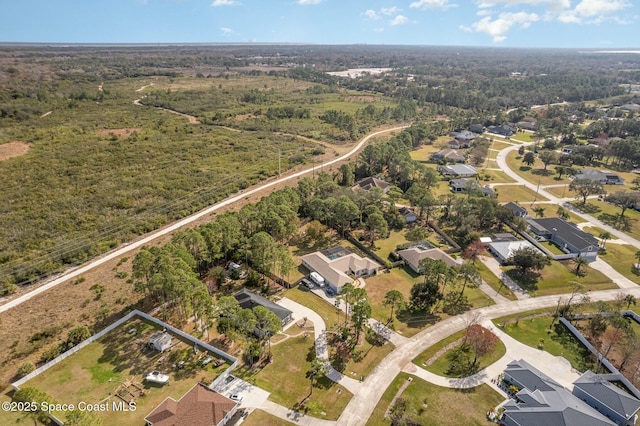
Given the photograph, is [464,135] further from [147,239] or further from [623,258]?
[147,239]

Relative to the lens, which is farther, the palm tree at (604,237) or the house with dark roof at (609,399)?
the palm tree at (604,237)

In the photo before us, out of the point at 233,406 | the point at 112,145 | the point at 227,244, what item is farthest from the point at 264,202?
the point at 112,145

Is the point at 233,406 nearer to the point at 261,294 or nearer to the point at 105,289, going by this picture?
the point at 261,294

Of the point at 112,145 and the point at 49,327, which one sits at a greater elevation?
the point at 112,145

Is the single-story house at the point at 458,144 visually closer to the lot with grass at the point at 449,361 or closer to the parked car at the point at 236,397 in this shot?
the lot with grass at the point at 449,361

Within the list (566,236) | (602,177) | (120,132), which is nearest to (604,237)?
(566,236)

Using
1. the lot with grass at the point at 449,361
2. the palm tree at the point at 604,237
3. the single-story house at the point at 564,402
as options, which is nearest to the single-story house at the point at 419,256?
the lot with grass at the point at 449,361
